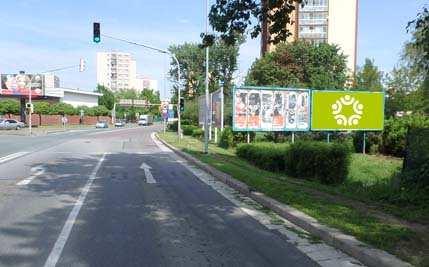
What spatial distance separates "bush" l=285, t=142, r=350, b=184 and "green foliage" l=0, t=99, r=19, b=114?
80.1 metres

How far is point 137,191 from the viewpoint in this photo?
14.0 meters

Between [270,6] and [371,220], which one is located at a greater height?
[270,6]

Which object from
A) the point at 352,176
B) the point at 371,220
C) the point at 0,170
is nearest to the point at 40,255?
the point at 371,220

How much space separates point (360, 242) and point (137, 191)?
7275mm

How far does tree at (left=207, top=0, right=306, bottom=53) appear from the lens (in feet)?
41.0

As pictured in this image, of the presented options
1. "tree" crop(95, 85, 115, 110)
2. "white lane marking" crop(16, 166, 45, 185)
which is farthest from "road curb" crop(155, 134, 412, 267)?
"tree" crop(95, 85, 115, 110)

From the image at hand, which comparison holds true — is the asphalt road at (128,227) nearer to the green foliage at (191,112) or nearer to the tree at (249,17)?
the tree at (249,17)

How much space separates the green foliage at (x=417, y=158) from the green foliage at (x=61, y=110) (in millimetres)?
89977

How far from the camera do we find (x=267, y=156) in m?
22.3

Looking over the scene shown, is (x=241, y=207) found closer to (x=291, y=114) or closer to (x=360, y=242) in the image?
(x=360, y=242)

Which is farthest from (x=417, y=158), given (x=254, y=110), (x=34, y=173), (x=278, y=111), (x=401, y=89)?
(x=401, y=89)

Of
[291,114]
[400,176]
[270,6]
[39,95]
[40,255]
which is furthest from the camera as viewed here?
[39,95]

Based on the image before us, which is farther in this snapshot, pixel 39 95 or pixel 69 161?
pixel 39 95

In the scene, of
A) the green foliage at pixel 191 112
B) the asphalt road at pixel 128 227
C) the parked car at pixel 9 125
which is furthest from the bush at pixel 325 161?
the parked car at pixel 9 125
